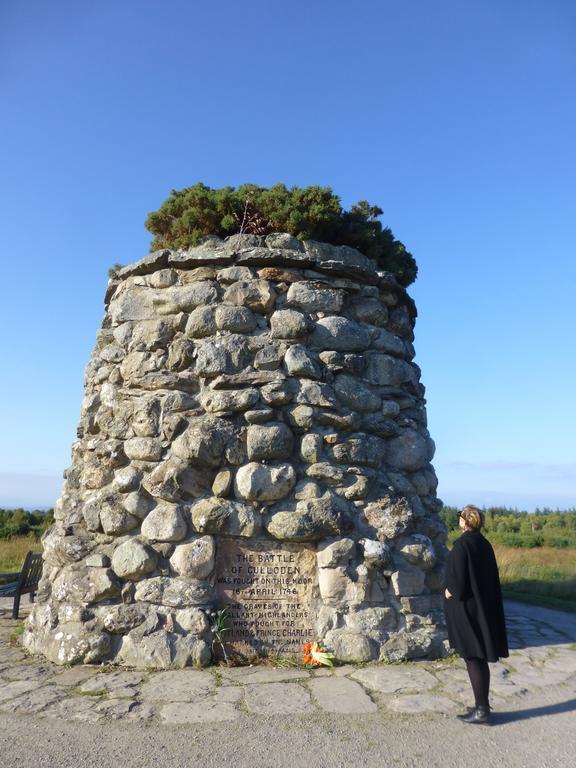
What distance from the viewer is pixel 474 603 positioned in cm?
371

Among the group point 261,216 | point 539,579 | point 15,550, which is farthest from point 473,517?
point 15,550

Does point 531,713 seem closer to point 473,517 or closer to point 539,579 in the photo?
point 473,517

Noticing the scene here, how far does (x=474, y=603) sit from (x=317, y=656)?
1388mm

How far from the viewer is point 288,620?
470 centimetres

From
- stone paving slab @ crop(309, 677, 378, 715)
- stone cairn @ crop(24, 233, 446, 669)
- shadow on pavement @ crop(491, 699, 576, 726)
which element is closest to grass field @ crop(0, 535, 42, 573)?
stone cairn @ crop(24, 233, 446, 669)

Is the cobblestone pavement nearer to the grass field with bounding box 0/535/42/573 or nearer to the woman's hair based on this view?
the woman's hair

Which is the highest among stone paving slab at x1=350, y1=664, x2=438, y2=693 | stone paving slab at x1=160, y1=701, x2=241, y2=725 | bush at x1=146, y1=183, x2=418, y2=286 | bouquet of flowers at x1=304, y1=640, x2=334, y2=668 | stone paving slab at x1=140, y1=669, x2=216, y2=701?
bush at x1=146, y1=183, x2=418, y2=286

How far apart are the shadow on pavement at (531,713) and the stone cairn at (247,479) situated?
43.1 inches

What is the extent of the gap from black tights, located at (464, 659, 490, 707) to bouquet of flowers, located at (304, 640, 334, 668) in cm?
121

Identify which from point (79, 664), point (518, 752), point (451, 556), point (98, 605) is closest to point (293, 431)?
point (451, 556)

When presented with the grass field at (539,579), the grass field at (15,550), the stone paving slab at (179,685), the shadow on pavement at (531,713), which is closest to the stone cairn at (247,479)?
the stone paving slab at (179,685)

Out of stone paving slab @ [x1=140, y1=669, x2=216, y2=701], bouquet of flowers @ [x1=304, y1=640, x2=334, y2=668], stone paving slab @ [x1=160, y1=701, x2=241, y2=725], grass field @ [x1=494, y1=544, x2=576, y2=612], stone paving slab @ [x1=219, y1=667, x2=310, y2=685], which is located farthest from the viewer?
grass field @ [x1=494, y1=544, x2=576, y2=612]

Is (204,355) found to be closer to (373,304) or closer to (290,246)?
(290,246)

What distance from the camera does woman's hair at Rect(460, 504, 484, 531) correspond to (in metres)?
3.86
